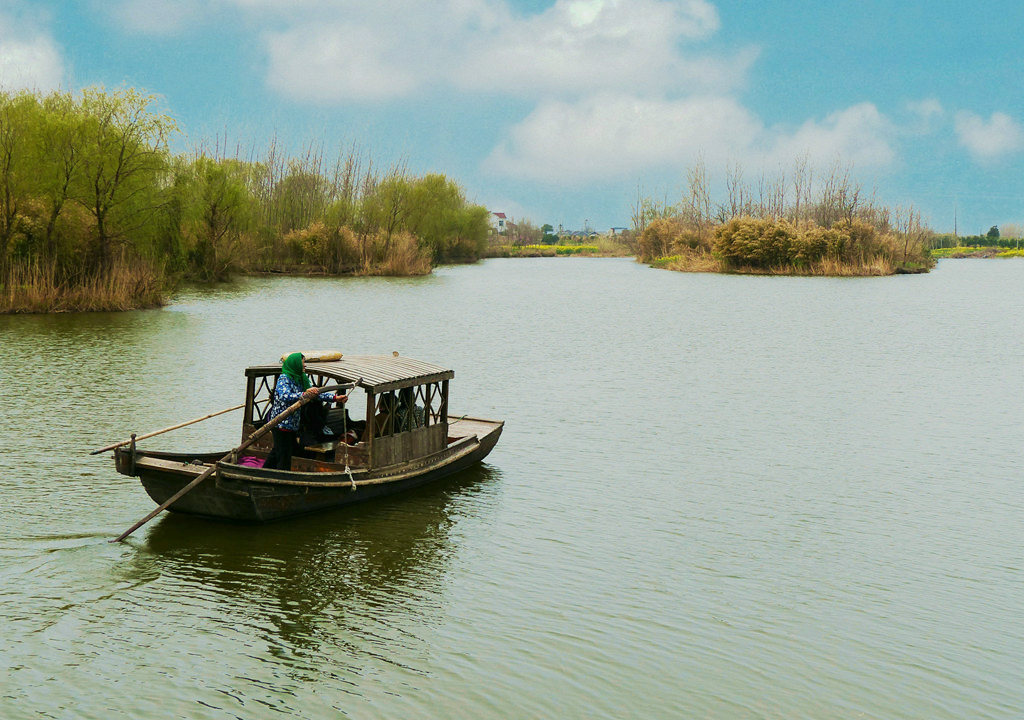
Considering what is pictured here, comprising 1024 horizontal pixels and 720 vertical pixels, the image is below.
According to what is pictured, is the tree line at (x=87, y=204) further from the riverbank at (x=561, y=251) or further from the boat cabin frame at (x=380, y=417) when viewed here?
the riverbank at (x=561, y=251)

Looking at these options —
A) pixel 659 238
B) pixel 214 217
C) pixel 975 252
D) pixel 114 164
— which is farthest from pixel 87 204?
pixel 975 252

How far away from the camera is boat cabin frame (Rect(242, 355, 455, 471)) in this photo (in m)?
12.2

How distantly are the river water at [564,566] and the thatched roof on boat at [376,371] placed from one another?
1.61 m

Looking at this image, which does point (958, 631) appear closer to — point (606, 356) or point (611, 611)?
point (611, 611)

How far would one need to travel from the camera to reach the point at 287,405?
1189 centimetres

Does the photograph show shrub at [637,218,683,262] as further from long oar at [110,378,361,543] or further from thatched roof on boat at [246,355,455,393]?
long oar at [110,378,361,543]

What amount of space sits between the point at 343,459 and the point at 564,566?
3.40 metres

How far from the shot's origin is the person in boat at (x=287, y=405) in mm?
11812

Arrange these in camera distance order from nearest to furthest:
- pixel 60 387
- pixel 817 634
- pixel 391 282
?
1. pixel 817 634
2. pixel 60 387
3. pixel 391 282

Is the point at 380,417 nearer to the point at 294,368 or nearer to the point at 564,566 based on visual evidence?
the point at 294,368

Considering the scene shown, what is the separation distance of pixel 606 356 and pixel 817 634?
1859 centimetres

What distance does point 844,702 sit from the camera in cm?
767

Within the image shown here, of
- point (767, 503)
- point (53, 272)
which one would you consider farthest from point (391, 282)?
point (767, 503)

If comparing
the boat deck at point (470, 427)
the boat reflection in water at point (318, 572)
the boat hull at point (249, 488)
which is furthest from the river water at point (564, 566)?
the boat deck at point (470, 427)
